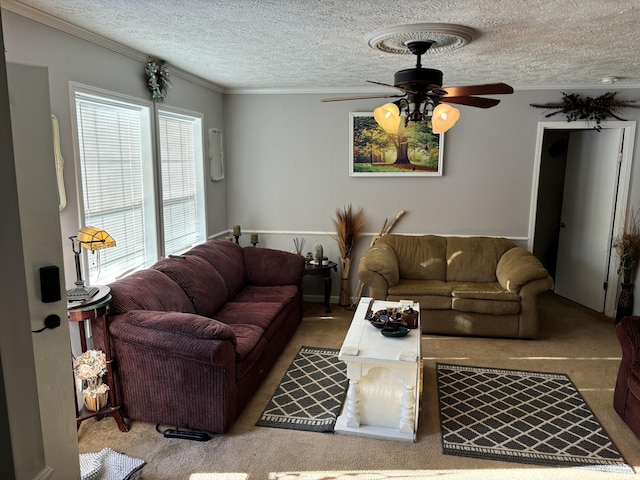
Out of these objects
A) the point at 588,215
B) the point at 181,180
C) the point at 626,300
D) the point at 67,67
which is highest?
the point at 67,67

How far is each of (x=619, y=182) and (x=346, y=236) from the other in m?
2.84

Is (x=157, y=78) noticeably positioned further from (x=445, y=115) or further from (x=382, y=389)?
(x=382, y=389)

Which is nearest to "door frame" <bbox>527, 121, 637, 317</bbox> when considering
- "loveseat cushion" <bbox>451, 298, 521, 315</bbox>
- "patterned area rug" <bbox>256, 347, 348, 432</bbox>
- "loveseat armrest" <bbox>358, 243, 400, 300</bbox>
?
"loveseat cushion" <bbox>451, 298, 521, 315</bbox>

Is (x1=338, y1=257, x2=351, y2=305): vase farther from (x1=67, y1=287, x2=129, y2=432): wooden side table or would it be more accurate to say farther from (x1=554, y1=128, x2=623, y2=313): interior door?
(x1=67, y1=287, x2=129, y2=432): wooden side table

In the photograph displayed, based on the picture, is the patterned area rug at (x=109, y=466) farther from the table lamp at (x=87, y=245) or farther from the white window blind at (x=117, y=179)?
the white window blind at (x=117, y=179)

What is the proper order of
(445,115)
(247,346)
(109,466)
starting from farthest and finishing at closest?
(247,346) < (445,115) < (109,466)

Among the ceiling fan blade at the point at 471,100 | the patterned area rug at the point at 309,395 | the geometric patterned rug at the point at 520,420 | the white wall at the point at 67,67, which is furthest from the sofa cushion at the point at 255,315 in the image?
the ceiling fan blade at the point at 471,100

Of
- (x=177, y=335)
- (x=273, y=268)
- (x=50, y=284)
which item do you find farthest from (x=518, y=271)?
(x=50, y=284)

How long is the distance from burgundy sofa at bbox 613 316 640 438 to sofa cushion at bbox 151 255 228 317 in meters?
2.85

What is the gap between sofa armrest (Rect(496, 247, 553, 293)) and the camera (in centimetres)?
436

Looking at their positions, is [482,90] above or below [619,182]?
above

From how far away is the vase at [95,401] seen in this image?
9.50 feet

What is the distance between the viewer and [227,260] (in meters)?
4.44

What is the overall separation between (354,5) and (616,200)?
3.98m
